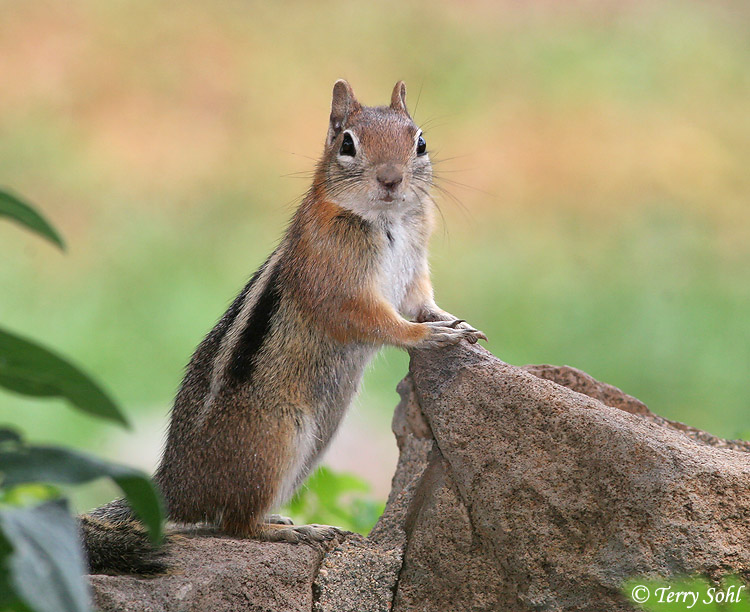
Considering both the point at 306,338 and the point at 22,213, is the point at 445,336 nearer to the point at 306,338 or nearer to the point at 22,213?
the point at 306,338

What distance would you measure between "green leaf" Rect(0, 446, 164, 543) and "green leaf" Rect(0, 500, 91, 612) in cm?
4

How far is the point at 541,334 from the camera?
190 inches

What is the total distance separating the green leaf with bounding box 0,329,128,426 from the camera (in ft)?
3.16

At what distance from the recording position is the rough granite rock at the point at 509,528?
1.80 m

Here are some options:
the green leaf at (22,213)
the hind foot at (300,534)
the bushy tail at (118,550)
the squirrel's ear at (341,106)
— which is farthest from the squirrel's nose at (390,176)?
the green leaf at (22,213)

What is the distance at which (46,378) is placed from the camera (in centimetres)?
100

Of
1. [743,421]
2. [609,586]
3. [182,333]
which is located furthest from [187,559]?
[743,421]

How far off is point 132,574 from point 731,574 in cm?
116

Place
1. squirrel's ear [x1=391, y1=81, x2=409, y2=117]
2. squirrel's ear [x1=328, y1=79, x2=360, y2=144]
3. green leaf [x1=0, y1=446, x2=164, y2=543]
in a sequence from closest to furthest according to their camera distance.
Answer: green leaf [x1=0, y1=446, x2=164, y2=543]
squirrel's ear [x1=328, y1=79, x2=360, y2=144]
squirrel's ear [x1=391, y1=81, x2=409, y2=117]

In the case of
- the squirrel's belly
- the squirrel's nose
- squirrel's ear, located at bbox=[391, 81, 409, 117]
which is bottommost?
the squirrel's belly

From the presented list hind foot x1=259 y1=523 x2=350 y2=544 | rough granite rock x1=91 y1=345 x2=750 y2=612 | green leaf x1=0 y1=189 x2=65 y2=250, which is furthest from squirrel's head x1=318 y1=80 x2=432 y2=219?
green leaf x1=0 y1=189 x2=65 y2=250

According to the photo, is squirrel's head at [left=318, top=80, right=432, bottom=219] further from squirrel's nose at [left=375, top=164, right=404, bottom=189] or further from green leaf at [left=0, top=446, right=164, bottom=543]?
green leaf at [left=0, top=446, right=164, bottom=543]

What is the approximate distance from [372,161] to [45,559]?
1611 millimetres

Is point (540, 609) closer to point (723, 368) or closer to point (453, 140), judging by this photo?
point (723, 368)
